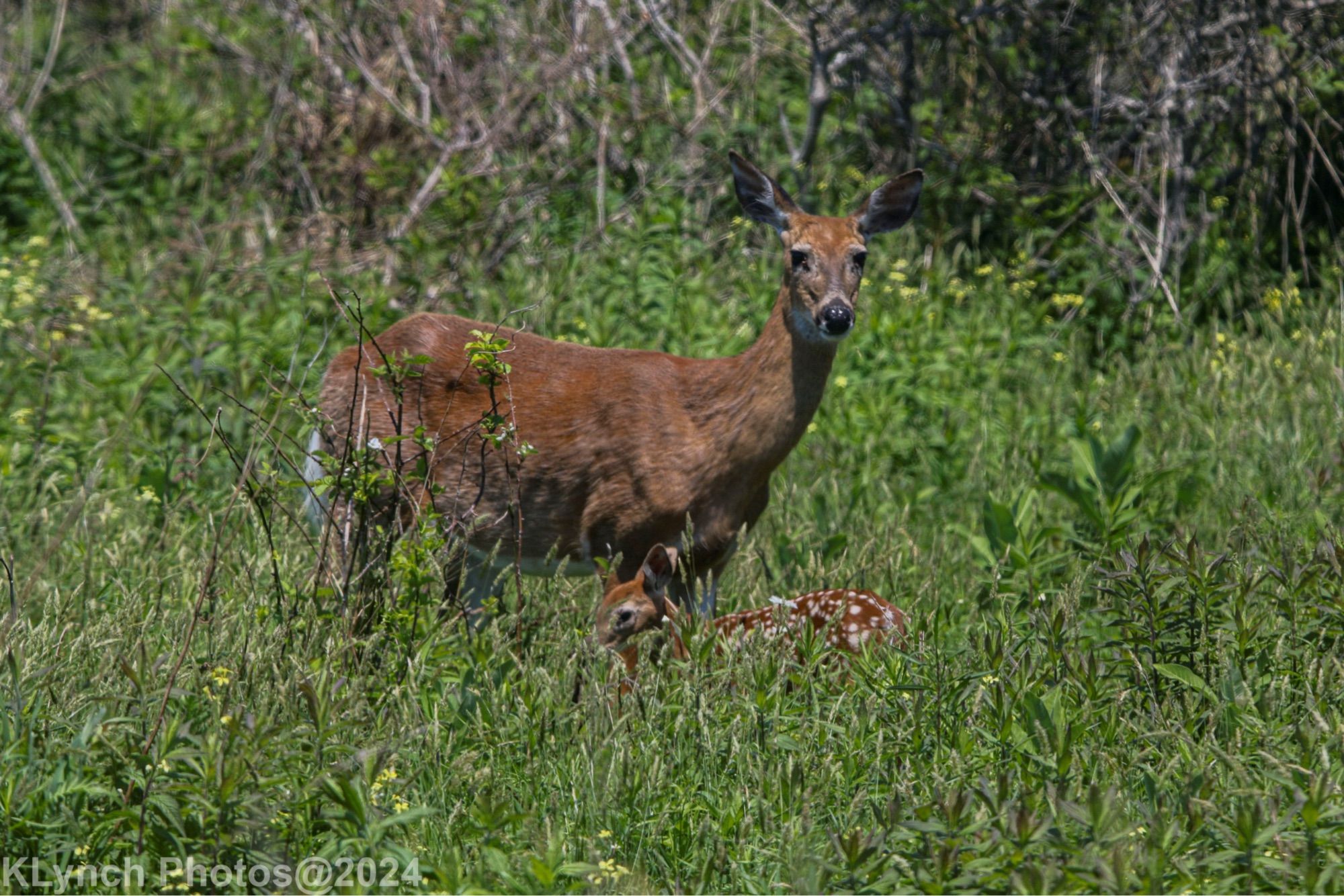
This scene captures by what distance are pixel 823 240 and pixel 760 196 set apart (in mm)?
512

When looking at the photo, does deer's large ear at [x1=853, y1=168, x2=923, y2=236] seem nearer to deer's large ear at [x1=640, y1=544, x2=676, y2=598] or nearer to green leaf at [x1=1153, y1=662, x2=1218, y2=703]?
deer's large ear at [x1=640, y1=544, x2=676, y2=598]

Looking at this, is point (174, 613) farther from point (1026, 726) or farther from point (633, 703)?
point (1026, 726)

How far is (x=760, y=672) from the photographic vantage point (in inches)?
152

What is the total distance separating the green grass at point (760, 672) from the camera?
3064 mm

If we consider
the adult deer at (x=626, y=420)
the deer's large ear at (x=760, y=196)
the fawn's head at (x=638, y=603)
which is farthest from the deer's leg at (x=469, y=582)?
the deer's large ear at (x=760, y=196)

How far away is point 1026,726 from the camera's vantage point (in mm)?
3668

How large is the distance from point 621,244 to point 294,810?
536cm

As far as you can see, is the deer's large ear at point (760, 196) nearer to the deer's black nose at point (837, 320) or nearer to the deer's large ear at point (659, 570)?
the deer's black nose at point (837, 320)

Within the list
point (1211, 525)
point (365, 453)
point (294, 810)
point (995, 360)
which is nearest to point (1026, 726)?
point (294, 810)

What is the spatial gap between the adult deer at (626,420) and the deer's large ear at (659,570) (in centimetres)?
10

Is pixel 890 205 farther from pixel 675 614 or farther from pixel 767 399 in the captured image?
pixel 675 614

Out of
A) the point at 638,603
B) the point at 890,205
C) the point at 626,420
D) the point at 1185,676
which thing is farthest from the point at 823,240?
the point at 1185,676

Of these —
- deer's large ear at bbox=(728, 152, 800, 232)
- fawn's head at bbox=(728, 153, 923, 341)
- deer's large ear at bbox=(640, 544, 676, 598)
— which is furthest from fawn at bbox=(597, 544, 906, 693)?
deer's large ear at bbox=(728, 152, 800, 232)

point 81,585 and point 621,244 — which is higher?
point 621,244
